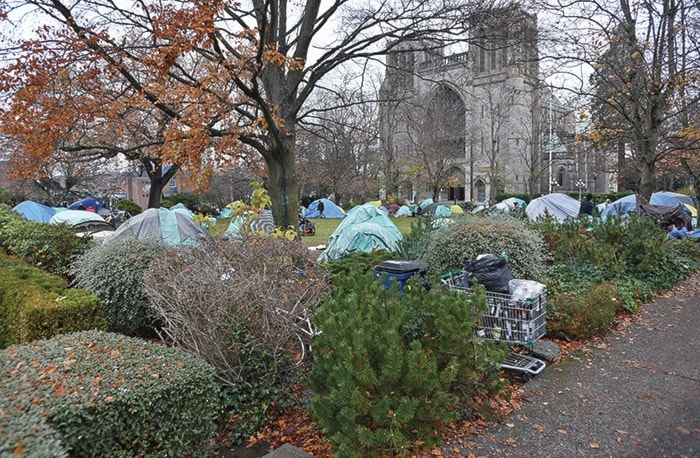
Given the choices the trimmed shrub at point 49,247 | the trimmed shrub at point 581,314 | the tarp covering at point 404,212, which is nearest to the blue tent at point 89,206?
the tarp covering at point 404,212

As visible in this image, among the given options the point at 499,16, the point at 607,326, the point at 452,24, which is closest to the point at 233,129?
the point at 452,24

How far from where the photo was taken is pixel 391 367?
8.62ft

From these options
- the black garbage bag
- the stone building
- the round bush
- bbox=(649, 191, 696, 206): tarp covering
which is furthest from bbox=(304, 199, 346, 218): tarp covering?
the black garbage bag

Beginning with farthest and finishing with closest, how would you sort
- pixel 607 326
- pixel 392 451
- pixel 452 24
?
pixel 452 24 < pixel 607 326 < pixel 392 451

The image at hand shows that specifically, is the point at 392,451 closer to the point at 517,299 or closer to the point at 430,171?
the point at 517,299

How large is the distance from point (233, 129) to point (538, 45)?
7.69 metres

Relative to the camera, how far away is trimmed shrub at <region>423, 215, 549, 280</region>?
593 cm

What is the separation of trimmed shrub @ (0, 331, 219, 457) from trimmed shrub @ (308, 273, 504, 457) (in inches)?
32.3

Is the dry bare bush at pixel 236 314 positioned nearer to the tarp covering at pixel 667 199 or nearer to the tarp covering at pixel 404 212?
the tarp covering at pixel 667 199

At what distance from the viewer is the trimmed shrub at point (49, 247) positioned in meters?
7.61

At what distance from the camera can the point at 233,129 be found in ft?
29.2

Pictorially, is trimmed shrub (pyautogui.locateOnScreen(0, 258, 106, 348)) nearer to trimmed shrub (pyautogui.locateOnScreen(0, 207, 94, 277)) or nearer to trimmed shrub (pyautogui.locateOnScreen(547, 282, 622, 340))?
trimmed shrub (pyautogui.locateOnScreen(0, 207, 94, 277))

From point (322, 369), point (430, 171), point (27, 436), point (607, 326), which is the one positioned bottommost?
point (607, 326)

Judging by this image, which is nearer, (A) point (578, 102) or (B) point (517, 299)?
(B) point (517, 299)
